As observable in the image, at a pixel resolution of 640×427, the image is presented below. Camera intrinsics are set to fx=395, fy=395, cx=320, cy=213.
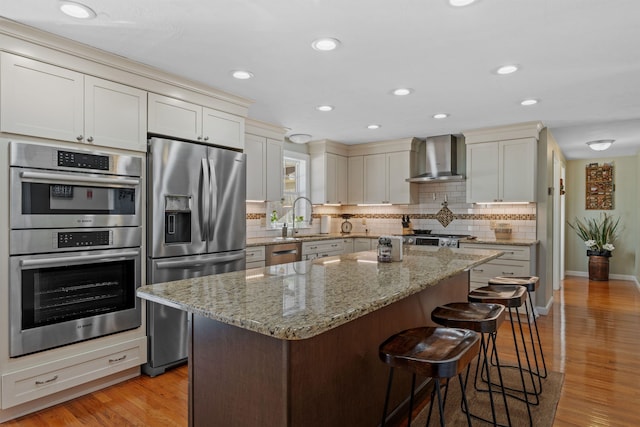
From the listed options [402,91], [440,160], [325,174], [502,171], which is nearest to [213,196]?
[402,91]

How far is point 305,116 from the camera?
4.52 m

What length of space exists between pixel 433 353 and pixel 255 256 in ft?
9.46

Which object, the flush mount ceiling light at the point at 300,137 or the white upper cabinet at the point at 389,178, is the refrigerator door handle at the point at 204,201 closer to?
the flush mount ceiling light at the point at 300,137

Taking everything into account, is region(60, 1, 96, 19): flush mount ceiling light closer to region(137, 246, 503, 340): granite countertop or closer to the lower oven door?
the lower oven door

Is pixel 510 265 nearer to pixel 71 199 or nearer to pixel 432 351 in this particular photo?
pixel 432 351

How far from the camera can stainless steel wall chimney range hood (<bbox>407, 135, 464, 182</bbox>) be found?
5.53 m

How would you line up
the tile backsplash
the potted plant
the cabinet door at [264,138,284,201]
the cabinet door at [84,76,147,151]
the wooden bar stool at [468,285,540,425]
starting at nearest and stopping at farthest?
the wooden bar stool at [468,285,540,425] → the cabinet door at [84,76,147,151] → the cabinet door at [264,138,284,201] → the tile backsplash → the potted plant

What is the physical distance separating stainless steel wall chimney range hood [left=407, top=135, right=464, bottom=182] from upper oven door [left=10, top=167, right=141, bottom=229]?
3990 millimetres

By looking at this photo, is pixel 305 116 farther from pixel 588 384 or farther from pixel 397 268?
pixel 588 384

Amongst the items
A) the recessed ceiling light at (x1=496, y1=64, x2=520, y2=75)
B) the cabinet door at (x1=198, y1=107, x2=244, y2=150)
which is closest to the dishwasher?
the cabinet door at (x1=198, y1=107, x2=244, y2=150)

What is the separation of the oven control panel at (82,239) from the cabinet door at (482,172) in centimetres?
435

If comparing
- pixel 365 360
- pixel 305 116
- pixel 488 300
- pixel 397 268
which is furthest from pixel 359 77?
pixel 365 360

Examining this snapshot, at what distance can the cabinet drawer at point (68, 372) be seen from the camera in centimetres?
238

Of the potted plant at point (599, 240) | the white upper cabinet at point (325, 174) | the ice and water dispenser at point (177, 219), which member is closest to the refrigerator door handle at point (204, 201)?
the ice and water dispenser at point (177, 219)
